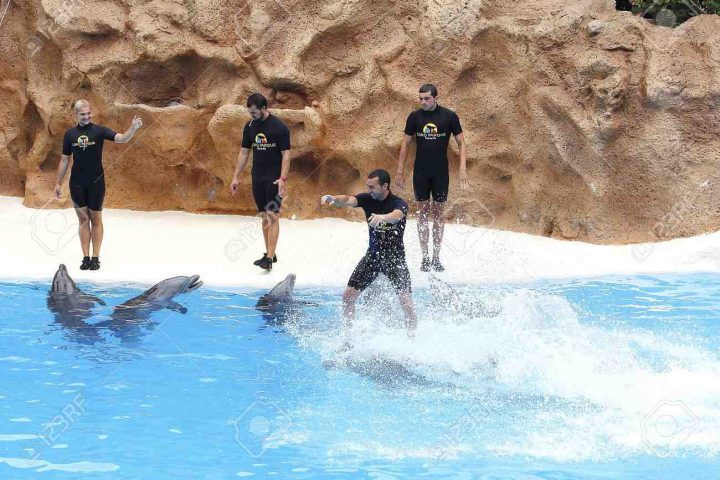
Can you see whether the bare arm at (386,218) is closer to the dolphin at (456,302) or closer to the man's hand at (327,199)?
the man's hand at (327,199)

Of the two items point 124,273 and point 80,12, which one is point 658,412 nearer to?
point 124,273

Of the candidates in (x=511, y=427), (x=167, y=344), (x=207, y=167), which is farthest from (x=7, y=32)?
(x=511, y=427)

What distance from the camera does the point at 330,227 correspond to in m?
10.7

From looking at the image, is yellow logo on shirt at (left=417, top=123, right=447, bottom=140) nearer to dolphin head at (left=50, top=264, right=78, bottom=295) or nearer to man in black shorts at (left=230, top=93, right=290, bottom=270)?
man in black shorts at (left=230, top=93, right=290, bottom=270)

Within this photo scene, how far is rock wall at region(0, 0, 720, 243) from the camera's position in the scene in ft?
33.7

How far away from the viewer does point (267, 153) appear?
9.05 m

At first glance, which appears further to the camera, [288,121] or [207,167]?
[207,167]

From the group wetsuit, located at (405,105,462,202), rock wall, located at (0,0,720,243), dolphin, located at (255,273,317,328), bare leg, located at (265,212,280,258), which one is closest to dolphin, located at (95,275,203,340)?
dolphin, located at (255,273,317,328)

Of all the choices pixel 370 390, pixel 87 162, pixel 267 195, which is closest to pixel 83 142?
pixel 87 162

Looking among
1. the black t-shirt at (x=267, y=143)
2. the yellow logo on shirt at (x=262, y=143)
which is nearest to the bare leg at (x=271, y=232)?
the black t-shirt at (x=267, y=143)

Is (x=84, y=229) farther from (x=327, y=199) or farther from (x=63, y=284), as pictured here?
(x=327, y=199)

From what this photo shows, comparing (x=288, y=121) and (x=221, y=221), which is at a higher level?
(x=288, y=121)

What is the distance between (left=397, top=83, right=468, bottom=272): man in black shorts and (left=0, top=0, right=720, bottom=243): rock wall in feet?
5.92

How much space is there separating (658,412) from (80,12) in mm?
8246
